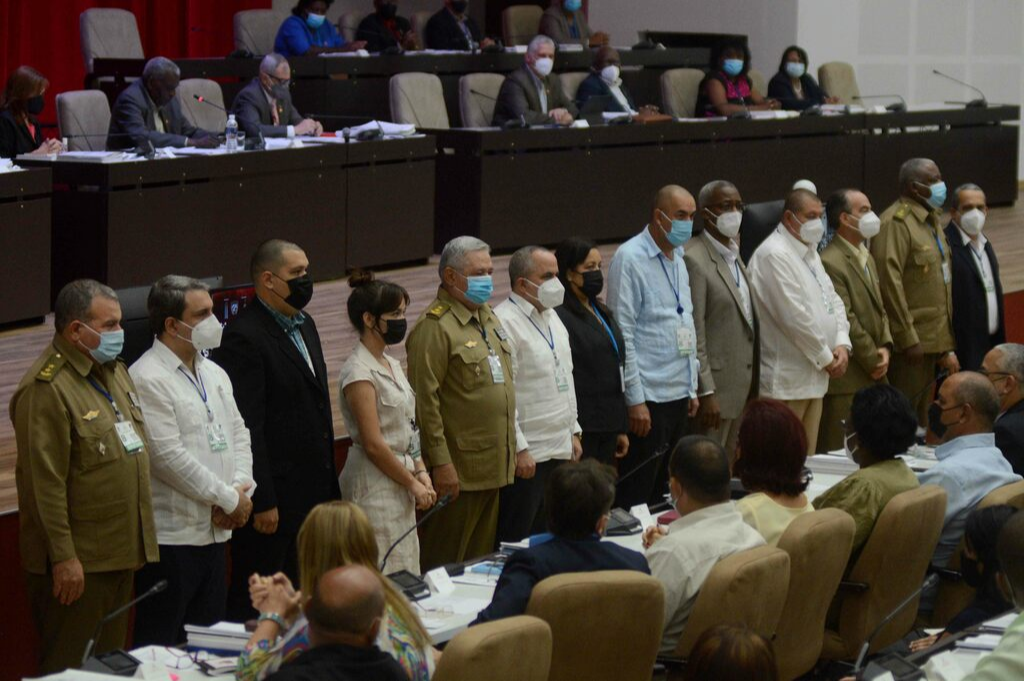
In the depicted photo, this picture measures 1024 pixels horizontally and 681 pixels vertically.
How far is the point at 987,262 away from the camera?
309 inches

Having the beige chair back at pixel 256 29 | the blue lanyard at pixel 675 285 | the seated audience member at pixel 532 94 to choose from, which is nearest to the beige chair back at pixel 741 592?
the blue lanyard at pixel 675 285

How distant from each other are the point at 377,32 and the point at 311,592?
9182 mm

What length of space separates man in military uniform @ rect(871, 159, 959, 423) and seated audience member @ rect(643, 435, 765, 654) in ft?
11.2

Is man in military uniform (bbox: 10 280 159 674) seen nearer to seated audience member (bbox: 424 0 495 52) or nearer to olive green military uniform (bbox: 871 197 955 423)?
olive green military uniform (bbox: 871 197 955 423)

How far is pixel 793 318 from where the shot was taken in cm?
674

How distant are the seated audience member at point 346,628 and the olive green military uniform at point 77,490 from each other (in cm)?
154

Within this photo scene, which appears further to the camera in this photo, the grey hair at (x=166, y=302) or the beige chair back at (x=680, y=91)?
the beige chair back at (x=680, y=91)

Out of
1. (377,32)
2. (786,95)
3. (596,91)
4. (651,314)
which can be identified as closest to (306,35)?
(377,32)

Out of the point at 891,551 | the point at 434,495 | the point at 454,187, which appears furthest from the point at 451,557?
the point at 454,187

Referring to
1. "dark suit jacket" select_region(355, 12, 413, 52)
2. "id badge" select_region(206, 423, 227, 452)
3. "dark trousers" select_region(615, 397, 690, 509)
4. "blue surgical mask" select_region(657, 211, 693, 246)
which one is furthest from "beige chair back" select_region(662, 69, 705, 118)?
"id badge" select_region(206, 423, 227, 452)

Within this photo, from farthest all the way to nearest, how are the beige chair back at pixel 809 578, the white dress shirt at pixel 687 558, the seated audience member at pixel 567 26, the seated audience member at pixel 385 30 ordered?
1. the seated audience member at pixel 567 26
2. the seated audience member at pixel 385 30
3. the beige chair back at pixel 809 578
4. the white dress shirt at pixel 687 558

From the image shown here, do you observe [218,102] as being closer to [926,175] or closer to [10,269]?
[10,269]

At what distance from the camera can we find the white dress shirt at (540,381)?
5.78 meters

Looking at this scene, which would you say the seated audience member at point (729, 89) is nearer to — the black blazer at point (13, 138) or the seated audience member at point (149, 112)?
the seated audience member at point (149, 112)
